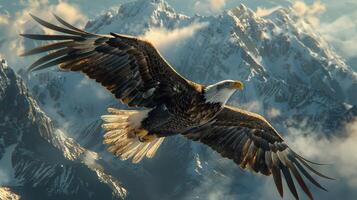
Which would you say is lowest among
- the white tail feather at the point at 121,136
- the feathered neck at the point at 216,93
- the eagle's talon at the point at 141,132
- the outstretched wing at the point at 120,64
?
the white tail feather at the point at 121,136

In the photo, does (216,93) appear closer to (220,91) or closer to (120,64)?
(220,91)

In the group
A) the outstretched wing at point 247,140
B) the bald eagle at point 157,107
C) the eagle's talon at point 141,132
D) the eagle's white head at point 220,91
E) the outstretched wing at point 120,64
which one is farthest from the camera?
the outstretched wing at point 247,140

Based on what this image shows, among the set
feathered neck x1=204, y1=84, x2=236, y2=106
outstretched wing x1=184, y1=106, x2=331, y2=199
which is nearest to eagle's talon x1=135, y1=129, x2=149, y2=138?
outstretched wing x1=184, y1=106, x2=331, y2=199

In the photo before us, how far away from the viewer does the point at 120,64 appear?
57.9 feet

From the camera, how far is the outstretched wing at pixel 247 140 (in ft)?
67.3

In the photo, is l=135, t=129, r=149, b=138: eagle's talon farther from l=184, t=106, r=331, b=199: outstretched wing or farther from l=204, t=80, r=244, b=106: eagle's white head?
l=204, t=80, r=244, b=106: eagle's white head

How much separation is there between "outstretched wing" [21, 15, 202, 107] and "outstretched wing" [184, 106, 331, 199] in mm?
3256

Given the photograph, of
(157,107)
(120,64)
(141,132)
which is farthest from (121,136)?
(120,64)

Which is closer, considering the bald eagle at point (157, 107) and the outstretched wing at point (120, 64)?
the outstretched wing at point (120, 64)

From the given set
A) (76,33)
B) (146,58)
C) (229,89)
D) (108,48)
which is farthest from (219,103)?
(76,33)

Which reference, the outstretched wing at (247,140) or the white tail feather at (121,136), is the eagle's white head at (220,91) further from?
the white tail feather at (121,136)

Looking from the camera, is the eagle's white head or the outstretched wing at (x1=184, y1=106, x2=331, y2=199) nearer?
the eagle's white head

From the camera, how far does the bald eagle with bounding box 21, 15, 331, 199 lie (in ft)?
54.0

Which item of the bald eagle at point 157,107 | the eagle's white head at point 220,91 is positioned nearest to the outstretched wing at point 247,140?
the bald eagle at point 157,107
